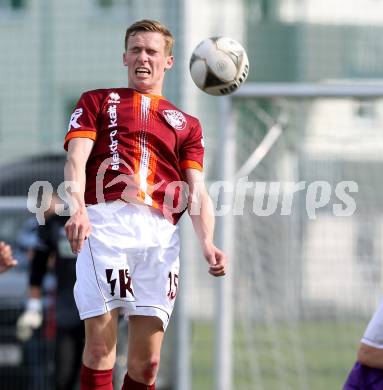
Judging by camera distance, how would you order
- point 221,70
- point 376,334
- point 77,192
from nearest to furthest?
point 77,192 < point 376,334 < point 221,70

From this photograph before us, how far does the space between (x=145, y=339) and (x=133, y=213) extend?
51 cm

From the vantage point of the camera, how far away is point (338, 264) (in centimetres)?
796

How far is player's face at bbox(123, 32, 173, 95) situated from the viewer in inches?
192

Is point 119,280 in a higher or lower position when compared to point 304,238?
higher

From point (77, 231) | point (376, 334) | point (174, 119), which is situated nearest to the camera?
point (77, 231)

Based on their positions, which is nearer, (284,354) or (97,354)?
(97,354)

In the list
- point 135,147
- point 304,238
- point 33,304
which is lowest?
point 33,304

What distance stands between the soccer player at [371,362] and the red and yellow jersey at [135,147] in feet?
3.17

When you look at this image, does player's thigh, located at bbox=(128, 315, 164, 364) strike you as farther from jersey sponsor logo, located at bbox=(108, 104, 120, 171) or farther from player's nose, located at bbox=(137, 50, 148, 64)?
player's nose, located at bbox=(137, 50, 148, 64)

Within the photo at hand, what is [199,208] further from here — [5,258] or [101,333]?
[5,258]

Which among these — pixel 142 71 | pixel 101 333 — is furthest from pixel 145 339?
pixel 142 71

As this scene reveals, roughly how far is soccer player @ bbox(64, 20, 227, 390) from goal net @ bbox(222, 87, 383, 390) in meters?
2.85

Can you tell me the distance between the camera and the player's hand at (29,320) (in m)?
7.73

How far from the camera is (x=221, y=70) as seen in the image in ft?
17.6
